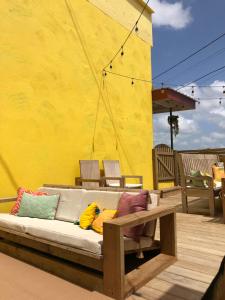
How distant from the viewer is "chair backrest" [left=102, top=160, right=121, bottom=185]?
20.0 ft

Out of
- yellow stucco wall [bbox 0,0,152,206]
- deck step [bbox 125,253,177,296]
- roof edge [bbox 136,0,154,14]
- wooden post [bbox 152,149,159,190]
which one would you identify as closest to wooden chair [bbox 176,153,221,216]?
yellow stucco wall [bbox 0,0,152,206]

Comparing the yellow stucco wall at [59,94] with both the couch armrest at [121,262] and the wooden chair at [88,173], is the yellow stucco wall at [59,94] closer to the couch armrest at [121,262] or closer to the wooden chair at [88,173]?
the wooden chair at [88,173]

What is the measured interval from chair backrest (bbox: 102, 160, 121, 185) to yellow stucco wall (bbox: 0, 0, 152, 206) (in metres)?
0.23

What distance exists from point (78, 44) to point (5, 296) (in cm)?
489

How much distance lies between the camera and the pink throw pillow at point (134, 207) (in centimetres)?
260

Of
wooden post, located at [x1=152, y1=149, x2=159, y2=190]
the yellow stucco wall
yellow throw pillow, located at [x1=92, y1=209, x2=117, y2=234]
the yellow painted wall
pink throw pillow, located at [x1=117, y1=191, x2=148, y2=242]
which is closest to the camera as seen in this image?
pink throw pillow, located at [x1=117, y1=191, x2=148, y2=242]

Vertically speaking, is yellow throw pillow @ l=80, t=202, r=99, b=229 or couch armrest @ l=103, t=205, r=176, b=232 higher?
couch armrest @ l=103, t=205, r=176, b=232

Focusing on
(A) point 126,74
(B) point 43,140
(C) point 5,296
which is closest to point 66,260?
(C) point 5,296

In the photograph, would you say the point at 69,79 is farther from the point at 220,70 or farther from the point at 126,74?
the point at 220,70

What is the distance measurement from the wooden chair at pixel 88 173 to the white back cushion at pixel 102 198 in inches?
76.9

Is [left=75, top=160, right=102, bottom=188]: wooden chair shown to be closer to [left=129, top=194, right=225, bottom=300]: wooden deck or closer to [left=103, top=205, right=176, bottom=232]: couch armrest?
[left=129, top=194, right=225, bottom=300]: wooden deck

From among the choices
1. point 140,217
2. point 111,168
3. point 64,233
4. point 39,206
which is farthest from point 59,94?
point 140,217

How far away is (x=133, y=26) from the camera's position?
300 inches

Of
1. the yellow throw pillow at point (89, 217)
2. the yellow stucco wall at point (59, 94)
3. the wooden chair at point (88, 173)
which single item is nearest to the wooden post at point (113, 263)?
the yellow throw pillow at point (89, 217)
